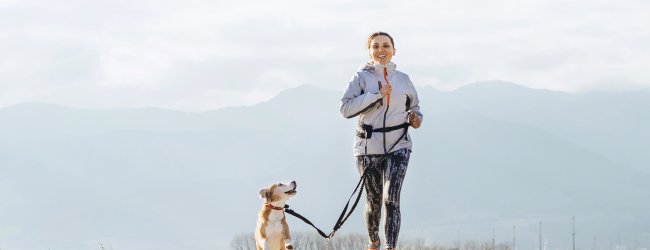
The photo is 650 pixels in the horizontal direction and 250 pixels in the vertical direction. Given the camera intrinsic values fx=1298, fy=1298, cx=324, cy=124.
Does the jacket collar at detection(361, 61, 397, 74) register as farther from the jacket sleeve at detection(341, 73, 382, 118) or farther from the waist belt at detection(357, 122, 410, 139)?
the waist belt at detection(357, 122, 410, 139)

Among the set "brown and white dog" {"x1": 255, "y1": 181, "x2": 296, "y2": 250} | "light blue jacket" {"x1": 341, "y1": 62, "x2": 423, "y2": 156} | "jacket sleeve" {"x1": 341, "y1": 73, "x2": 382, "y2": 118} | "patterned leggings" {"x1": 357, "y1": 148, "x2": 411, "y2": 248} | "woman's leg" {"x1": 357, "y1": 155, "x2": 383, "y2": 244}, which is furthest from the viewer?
"woman's leg" {"x1": 357, "y1": 155, "x2": 383, "y2": 244}

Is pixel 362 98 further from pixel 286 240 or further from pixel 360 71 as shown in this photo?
pixel 286 240

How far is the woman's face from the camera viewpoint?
13.0 meters

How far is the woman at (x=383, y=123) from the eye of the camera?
12.9m

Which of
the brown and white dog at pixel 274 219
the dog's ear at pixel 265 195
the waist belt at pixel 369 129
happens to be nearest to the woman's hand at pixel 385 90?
the waist belt at pixel 369 129

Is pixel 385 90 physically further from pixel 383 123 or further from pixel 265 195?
pixel 265 195

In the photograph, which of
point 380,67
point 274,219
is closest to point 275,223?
point 274,219

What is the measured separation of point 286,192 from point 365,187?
2.03 m

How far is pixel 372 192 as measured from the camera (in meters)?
13.2

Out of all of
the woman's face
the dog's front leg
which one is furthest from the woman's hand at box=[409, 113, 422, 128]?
the dog's front leg

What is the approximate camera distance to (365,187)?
1331 centimetres

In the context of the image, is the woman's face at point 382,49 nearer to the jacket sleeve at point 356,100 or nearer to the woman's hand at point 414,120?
the jacket sleeve at point 356,100

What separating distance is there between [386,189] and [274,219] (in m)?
1.80

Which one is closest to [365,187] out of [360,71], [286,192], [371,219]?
[371,219]
